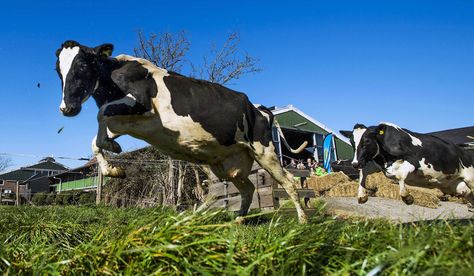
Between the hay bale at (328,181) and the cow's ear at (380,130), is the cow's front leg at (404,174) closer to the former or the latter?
the cow's ear at (380,130)

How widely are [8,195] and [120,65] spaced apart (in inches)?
1214

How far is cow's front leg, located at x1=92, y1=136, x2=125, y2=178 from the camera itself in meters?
5.44

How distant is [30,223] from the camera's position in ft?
12.9

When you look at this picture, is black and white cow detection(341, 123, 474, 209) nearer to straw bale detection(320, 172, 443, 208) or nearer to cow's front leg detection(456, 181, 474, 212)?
cow's front leg detection(456, 181, 474, 212)

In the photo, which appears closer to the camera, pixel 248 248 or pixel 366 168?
pixel 248 248

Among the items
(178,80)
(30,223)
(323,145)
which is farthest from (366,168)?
(323,145)

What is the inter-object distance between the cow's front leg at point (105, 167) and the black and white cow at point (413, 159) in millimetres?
5225

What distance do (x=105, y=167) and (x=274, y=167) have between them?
2991 millimetres

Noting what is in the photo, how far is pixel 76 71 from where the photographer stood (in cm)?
587

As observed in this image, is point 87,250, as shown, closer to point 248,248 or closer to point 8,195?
point 248,248

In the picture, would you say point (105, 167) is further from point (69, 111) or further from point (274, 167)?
point (274, 167)

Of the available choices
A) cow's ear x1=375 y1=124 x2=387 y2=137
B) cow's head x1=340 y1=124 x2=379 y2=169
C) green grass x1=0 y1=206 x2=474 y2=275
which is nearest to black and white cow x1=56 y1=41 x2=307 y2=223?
cow's head x1=340 y1=124 x2=379 y2=169

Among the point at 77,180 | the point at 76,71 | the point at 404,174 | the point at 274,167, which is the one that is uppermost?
the point at 76,71

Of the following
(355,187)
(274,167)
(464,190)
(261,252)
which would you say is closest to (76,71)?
(274,167)
